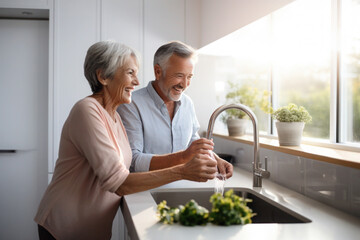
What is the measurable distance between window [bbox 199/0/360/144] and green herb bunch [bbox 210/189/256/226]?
1.00 meters

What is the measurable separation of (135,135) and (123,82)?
421 mm

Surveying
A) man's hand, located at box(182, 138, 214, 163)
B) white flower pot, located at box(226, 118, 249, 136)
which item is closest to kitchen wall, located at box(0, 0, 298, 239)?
white flower pot, located at box(226, 118, 249, 136)

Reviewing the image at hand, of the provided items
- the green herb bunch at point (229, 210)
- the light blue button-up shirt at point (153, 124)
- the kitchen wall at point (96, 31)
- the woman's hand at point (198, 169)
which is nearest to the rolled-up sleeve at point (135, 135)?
the light blue button-up shirt at point (153, 124)

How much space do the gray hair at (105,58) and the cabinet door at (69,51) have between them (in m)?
1.64

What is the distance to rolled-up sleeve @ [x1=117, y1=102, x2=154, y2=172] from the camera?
1687 mm

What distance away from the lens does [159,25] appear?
125 inches

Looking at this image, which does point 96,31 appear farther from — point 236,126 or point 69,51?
point 236,126

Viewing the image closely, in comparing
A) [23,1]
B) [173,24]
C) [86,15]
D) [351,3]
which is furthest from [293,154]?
[23,1]

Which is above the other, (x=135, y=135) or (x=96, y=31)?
(x=96, y=31)

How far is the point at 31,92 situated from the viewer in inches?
128

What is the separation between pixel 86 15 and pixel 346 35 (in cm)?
201

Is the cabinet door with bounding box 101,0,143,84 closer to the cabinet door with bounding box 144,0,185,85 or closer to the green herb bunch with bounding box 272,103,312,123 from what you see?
the cabinet door with bounding box 144,0,185,85

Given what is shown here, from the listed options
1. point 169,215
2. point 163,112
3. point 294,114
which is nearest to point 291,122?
point 294,114

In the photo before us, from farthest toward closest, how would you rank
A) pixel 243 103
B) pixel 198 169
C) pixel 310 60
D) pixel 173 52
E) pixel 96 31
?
pixel 96 31 → pixel 243 103 → pixel 310 60 → pixel 173 52 → pixel 198 169
